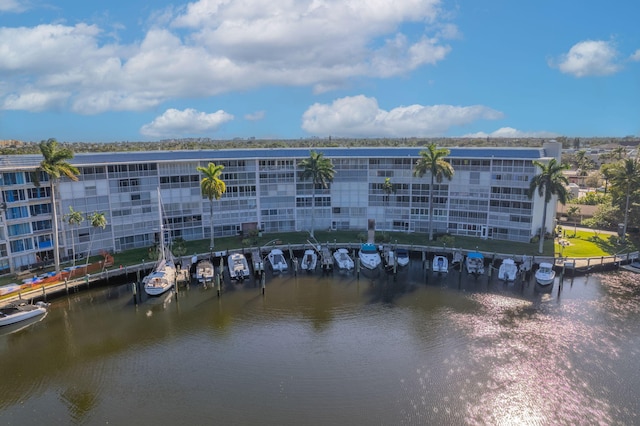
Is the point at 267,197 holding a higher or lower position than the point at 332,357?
higher

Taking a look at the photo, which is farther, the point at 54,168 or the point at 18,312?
the point at 54,168

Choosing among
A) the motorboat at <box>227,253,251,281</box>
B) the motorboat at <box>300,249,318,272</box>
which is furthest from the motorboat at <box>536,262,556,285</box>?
the motorboat at <box>227,253,251,281</box>

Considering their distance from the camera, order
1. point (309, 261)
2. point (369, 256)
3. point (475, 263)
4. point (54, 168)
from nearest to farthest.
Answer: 1. point (54, 168)
2. point (475, 263)
3. point (309, 261)
4. point (369, 256)

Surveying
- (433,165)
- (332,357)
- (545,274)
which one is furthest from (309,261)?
(545,274)

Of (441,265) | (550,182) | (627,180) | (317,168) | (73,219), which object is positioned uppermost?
(317,168)

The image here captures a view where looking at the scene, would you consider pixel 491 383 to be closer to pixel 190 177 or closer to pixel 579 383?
pixel 579 383

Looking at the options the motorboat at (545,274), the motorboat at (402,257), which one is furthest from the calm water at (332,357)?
the motorboat at (402,257)

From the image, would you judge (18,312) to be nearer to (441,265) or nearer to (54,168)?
(54,168)
